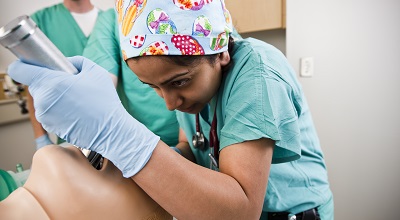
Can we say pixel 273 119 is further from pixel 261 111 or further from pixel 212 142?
pixel 212 142

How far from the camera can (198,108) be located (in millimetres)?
717

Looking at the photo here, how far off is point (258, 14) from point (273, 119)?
1313mm

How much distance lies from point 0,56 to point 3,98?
22 centimetres

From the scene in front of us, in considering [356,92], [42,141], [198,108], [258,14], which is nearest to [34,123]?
[42,141]

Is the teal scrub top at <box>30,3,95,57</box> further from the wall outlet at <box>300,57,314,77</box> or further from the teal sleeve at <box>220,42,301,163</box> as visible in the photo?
the wall outlet at <box>300,57,314,77</box>

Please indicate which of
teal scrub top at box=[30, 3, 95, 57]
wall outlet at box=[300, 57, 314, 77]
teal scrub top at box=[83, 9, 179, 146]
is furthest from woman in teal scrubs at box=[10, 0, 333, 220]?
wall outlet at box=[300, 57, 314, 77]

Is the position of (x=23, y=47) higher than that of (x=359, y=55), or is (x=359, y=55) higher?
(x=23, y=47)

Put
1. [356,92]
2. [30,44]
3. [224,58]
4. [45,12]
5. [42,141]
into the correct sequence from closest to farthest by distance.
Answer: [30,44]
[224,58]
[42,141]
[45,12]
[356,92]

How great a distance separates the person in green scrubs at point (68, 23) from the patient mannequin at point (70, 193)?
2.64ft

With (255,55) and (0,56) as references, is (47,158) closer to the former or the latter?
(255,55)

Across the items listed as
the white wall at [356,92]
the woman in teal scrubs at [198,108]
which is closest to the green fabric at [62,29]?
the woman in teal scrubs at [198,108]

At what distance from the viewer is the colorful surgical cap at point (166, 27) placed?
0.53m

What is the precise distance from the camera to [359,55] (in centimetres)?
157

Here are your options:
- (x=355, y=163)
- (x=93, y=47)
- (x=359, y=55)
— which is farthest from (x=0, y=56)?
(x=355, y=163)
